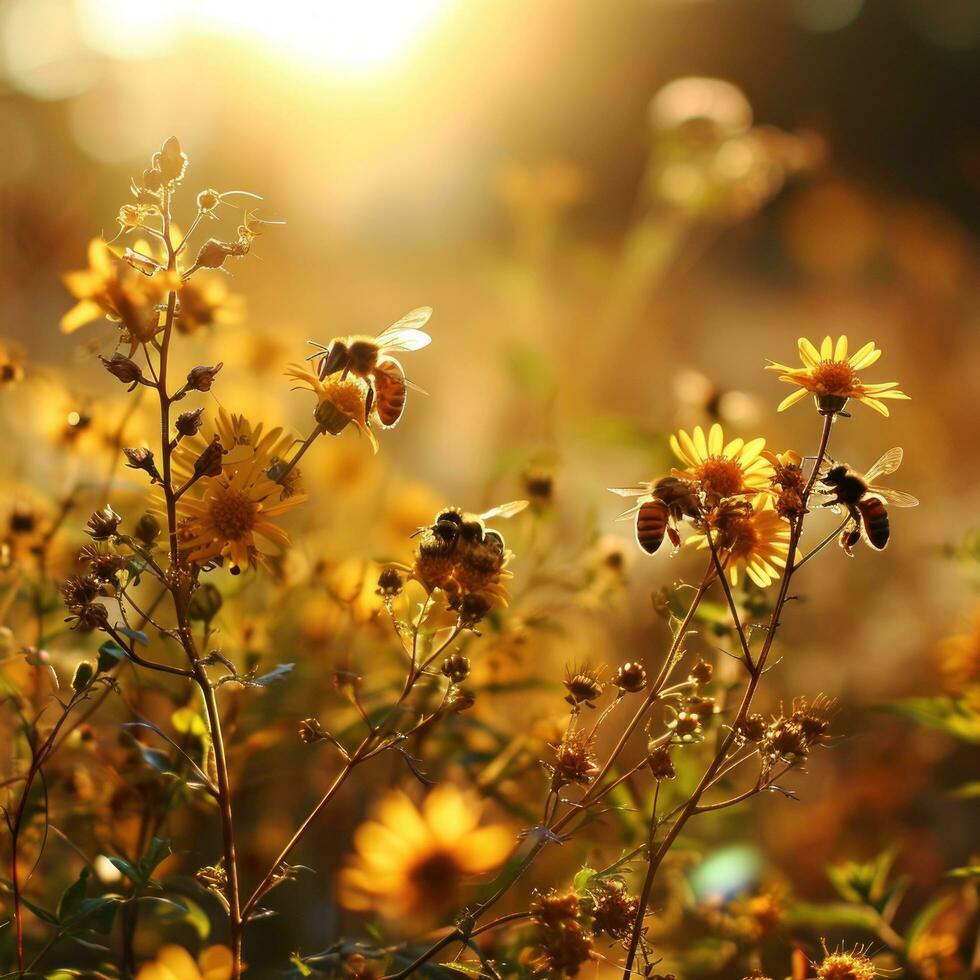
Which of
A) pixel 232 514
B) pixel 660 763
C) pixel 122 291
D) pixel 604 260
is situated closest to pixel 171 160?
pixel 122 291

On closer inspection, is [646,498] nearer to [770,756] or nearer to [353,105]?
[770,756]

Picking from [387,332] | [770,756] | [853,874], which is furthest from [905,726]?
[387,332]

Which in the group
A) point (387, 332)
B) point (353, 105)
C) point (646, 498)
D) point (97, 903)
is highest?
point (353, 105)

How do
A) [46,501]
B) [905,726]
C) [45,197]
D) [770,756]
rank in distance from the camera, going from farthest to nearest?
[45,197]
[905,726]
[46,501]
[770,756]

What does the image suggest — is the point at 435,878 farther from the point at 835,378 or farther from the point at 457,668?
the point at 835,378

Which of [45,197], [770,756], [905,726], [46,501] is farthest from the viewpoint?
[45,197]

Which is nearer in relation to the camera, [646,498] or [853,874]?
[646,498]

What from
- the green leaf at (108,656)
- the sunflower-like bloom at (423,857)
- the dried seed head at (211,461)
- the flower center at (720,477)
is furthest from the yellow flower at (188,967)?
the flower center at (720,477)

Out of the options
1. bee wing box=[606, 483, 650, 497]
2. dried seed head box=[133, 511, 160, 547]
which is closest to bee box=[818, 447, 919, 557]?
bee wing box=[606, 483, 650, 497]
